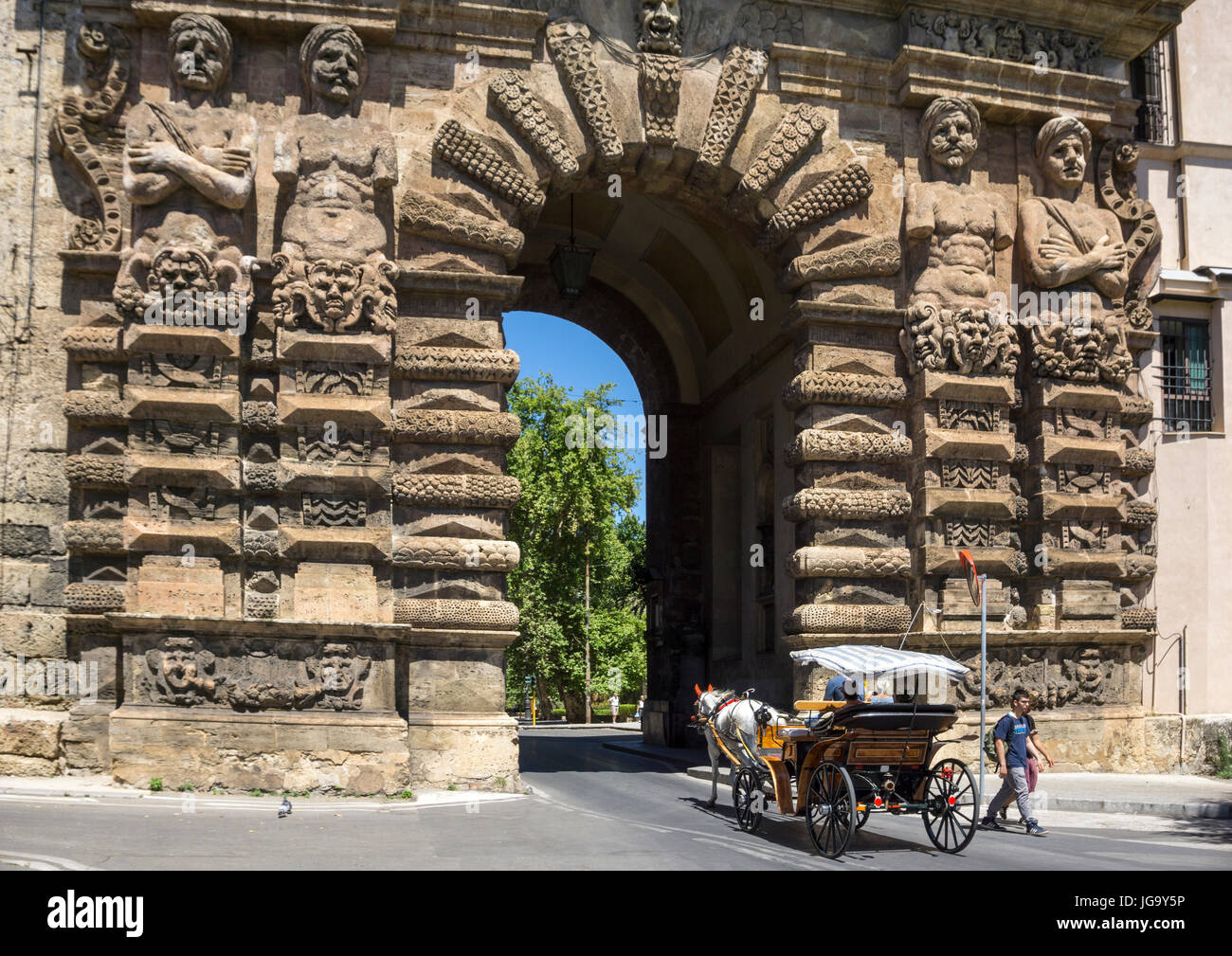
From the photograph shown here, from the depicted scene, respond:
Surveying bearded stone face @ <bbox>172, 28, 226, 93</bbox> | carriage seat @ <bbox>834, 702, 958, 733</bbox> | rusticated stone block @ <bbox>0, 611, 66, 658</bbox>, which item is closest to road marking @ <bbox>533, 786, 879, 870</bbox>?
carriage seat @ <bbox>834, 702, 958, 733</bbox>

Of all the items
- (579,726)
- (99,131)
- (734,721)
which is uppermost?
(99,131)

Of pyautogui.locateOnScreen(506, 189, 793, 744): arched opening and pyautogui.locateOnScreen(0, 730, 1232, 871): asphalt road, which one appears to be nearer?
pyautogui.locateOnScreen(0, 730, 1232, 871): asphalt road

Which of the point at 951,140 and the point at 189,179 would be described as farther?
the point at 951,140

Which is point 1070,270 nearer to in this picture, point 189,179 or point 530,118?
point 530,118

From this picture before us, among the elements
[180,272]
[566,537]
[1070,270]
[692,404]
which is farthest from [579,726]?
[180,272]

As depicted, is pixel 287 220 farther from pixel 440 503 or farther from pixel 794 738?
pixel 794 738

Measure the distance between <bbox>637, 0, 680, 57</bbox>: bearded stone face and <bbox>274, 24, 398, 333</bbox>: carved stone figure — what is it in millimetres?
3492

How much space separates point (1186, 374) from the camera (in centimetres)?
1909

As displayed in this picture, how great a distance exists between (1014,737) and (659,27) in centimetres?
940

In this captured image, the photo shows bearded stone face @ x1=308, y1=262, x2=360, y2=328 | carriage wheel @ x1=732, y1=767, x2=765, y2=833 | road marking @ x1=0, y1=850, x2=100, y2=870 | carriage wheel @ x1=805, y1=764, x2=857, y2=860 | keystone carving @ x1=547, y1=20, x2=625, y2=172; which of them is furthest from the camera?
keystone carving @ x1=547, y1=20, x2=625, y2=172

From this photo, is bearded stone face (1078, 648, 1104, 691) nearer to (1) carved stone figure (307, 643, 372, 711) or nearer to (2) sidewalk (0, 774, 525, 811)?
(2) sidewalk (0, 774, 525, 811)

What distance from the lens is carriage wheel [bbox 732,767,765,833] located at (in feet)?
40.8

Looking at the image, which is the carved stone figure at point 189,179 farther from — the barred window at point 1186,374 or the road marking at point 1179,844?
the barred window at point 1186,374

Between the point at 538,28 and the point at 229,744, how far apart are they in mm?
9016
